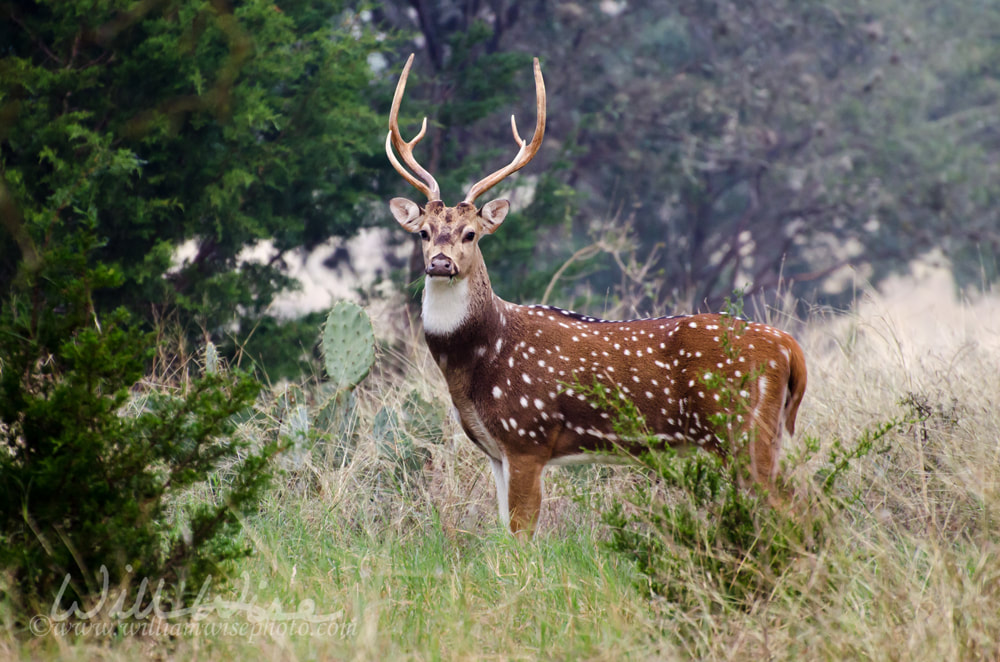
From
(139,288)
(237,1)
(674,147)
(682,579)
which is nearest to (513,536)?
(682,579)

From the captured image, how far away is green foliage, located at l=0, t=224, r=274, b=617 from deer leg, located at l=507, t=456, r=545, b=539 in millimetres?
1769

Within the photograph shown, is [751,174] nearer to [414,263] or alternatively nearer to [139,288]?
[414,263]

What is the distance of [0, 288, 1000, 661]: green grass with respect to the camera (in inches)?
136

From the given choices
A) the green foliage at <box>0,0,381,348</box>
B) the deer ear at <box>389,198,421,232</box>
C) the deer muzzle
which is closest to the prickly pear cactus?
the deer ear at <box>389,198,421,232</box>

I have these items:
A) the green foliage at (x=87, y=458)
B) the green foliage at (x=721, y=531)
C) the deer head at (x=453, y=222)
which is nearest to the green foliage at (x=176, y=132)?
the deer head at (x=453, y=222)

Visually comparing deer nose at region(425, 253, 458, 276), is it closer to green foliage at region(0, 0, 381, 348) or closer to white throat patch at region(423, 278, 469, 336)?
white throat patch at region(423, 278, 469, 336)

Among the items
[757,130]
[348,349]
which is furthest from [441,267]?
[757,130]

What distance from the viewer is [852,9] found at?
16.8 metres

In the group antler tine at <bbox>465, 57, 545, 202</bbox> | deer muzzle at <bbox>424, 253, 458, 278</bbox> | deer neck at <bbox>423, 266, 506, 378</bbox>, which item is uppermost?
antler tine at <bbox>465, 57, 545, 202</bbox>

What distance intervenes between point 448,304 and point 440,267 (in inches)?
14.0

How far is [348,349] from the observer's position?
21.5ft


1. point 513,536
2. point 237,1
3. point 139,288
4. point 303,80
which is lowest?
point 513,536

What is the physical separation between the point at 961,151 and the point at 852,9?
301 cm

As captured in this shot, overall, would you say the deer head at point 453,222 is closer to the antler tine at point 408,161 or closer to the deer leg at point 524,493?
the antler tine at point 408,161
